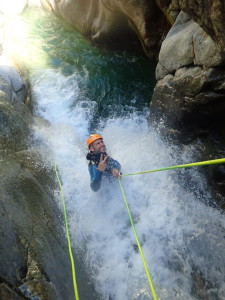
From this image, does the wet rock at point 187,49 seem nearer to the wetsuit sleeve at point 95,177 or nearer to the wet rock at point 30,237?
the wetsuit sleeve at point 95,177

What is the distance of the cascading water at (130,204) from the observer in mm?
4551

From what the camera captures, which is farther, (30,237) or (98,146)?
(98,146)

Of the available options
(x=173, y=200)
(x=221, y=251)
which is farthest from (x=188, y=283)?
(x=173, y=200)

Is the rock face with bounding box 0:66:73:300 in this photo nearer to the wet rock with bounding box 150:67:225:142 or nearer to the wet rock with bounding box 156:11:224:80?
the wet rock with bounding box 150:67:225:142

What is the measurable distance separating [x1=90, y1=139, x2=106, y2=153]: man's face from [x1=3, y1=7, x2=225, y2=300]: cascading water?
95cm

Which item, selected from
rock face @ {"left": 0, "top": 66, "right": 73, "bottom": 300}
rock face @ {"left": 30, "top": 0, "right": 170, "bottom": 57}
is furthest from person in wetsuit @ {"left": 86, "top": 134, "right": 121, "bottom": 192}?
rock face @ {"left": 30, "top": 0, "right": 170, "bottom": 57}

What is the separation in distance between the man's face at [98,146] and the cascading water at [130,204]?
0.95 m

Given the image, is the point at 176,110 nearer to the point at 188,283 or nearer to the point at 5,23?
the point at 188,283

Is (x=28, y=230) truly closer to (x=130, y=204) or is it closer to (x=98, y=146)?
(x=98, y=146)

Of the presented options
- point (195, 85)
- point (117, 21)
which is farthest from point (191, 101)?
point (117, 21)

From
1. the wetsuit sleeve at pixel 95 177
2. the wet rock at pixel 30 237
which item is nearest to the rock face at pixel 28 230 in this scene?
the wet rock at pixel 30 237

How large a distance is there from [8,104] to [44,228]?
381cm

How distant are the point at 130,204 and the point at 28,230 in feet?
9.57

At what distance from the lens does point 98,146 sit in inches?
231
